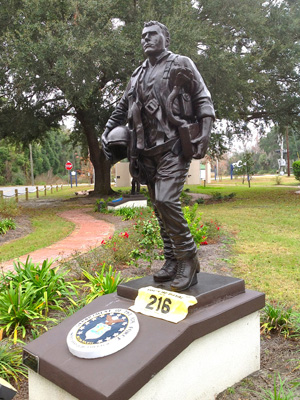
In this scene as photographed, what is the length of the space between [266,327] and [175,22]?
38.9 ft

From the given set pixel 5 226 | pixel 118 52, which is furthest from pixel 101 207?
pixel 118 52

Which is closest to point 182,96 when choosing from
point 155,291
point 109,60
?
point 155,291

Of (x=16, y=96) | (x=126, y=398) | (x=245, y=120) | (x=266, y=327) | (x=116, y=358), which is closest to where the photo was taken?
(x=126, y=398)

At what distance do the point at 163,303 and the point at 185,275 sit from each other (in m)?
0.37

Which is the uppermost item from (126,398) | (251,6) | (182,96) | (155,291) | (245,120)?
(251,6)

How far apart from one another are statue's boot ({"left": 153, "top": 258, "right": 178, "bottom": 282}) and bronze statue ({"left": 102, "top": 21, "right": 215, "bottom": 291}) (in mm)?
157

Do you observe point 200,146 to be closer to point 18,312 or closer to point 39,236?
point 18,312

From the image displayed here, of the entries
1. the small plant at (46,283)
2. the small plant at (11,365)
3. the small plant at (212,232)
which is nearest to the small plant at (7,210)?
the small plant at (212,232)

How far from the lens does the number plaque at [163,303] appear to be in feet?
9.14

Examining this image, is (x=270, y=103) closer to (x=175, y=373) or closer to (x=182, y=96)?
(x=182, y=96)

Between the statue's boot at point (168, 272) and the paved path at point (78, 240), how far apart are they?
2051 mm

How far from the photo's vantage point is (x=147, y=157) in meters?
3.31

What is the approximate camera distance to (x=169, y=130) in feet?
10.4

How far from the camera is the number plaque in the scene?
2.79 metres
